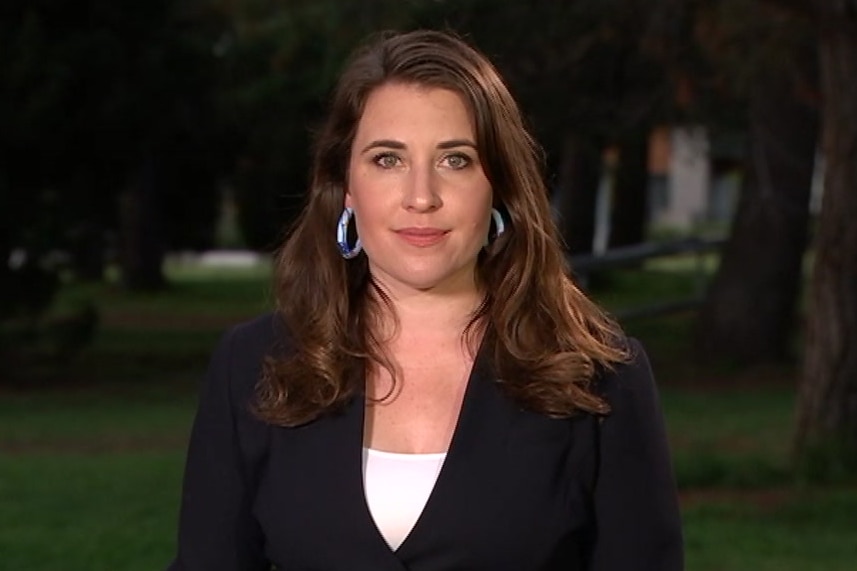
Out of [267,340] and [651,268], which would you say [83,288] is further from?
[267,340]

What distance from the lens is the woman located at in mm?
2713

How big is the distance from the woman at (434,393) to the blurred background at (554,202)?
5.12m

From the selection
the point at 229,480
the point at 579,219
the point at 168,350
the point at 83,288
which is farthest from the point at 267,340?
the point at 83,288

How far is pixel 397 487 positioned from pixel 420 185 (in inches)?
17.7

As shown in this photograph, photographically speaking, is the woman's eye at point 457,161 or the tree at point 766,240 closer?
the woman's eye at point 457,161

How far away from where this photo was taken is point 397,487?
2729 millimetres

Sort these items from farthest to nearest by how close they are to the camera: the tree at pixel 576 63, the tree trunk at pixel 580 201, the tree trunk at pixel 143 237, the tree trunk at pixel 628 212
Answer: the tree trunk at pixel 143 237, the tree trunk at pixel 628 212, the tree trunk at pixel 580 201, the tree at pixel 576 63

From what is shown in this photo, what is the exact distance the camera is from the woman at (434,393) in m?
2.71

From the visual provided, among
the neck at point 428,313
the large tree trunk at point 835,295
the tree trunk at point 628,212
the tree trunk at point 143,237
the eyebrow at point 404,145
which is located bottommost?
the tree trunk at point 143,237

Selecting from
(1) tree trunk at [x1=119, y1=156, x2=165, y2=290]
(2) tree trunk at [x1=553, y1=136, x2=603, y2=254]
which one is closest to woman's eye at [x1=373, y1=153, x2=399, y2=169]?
(2) tree trunk at [x1=553, y1=136, x2=603, y2=254]

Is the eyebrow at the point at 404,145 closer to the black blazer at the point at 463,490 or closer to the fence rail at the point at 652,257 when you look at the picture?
the black blazer at the point at 463,490

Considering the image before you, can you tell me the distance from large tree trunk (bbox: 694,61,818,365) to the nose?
1606 centimetres

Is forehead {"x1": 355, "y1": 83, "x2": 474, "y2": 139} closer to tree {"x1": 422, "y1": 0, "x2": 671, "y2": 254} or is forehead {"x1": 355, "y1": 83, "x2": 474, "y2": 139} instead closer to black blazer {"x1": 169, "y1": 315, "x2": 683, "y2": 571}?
black blazer {"x1": 169, "y1": 315, "x2": 683, "y2": 571}

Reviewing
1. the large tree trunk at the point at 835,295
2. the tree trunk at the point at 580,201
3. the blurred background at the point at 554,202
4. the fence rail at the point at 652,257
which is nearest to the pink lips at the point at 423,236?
the blurred background at the point at 554,202
